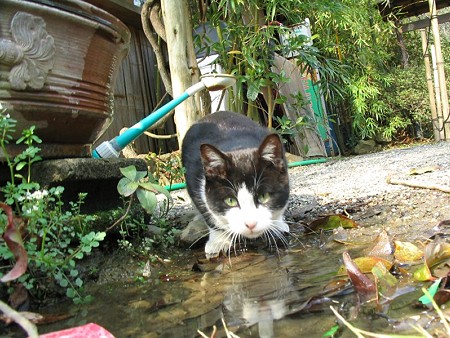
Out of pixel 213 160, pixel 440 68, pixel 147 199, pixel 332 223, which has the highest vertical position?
pixel 440 68

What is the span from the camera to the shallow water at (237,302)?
1.03 metres

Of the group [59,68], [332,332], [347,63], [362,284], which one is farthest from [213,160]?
[347,63]

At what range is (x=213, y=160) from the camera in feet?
7.09

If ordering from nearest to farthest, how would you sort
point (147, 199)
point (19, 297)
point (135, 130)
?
point (19, 297), point (147, 199), point (135, 130)

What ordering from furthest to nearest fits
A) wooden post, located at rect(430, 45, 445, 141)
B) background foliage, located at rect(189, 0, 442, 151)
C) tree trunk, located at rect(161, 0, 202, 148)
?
wooden post, located at rect(430, 45, 445, 141), background foliage, located at rect(189, 0, 442, 151), tree trunk, located at rect(161, 0, 202, 148)

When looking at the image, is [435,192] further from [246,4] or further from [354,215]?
[246,4]

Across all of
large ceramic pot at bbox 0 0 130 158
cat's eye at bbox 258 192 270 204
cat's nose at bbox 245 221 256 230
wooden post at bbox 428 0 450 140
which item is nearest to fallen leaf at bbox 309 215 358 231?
cat's eye at bbox 258 192 270 204

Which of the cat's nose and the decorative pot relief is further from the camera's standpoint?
the cat's nose

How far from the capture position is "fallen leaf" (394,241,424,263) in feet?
4.57

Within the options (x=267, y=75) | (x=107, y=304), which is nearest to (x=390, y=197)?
(x=107, y=304)

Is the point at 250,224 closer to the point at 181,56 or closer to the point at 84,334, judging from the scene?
the point at 84,334

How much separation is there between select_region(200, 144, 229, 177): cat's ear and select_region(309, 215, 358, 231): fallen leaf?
52cm

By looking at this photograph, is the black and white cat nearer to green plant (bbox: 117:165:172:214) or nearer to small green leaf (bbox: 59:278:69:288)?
green plant (bbox: 117:165:172:214)

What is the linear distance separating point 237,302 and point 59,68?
1.19 meters
